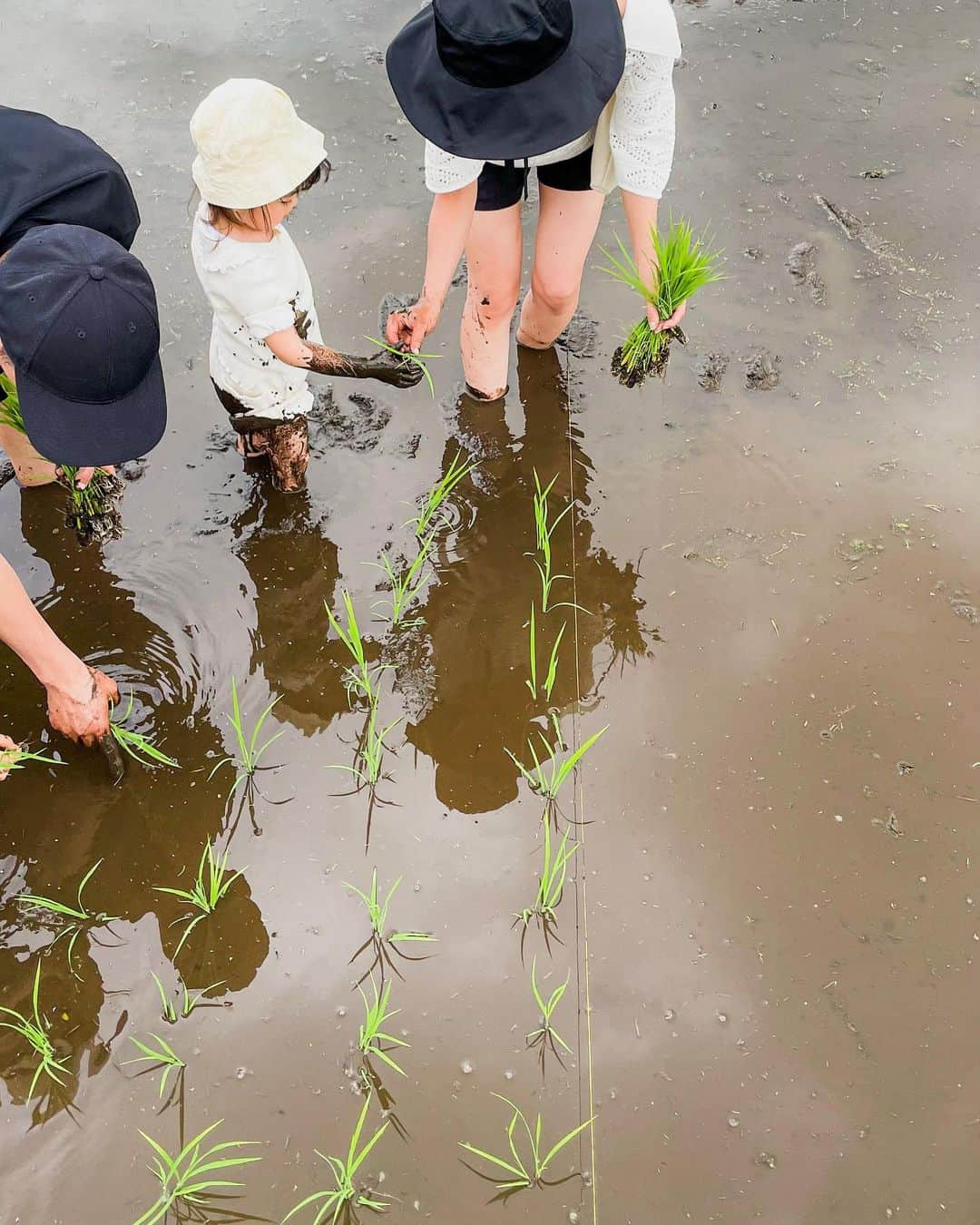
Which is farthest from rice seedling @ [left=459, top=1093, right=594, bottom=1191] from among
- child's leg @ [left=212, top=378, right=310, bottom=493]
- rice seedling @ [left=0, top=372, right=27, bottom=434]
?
rice seedling @ [left=0, top=372, right=27, bottom=434]

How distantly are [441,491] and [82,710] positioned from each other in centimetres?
110

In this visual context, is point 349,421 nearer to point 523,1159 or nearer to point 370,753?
point 370,753

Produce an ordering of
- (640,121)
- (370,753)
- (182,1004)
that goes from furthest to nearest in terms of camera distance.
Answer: (370,753)
(640,121)
(182,1004)

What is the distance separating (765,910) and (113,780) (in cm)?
154

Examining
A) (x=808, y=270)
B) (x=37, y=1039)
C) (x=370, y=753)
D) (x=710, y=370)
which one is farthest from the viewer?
(x=808, y=270)

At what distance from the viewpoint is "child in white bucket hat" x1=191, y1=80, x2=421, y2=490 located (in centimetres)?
200

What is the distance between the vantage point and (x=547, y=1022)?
6.66ft

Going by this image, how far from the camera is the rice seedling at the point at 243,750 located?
2.36m

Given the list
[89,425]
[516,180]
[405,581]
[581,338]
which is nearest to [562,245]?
[516,180]

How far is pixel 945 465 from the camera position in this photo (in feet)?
9.83

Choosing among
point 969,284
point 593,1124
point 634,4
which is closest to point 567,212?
point 634,4

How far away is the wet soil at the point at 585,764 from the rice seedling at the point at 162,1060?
0.02 meters

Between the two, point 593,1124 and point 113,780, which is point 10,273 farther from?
point 593,1124

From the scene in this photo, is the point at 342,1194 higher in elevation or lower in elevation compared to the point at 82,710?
lower
